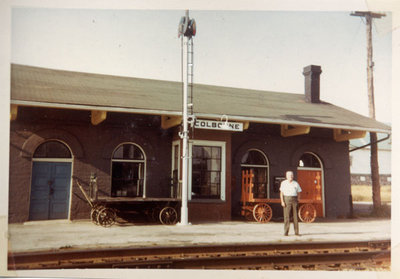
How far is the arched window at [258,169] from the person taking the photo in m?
12.0

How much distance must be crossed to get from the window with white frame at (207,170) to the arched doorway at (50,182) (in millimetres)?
3277

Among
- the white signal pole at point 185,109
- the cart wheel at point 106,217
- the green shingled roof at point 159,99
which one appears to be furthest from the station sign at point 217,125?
the cart wheel at point 106,217

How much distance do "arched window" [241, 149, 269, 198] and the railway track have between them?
459 cm

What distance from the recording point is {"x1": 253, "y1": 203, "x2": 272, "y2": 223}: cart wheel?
10672 millimetres

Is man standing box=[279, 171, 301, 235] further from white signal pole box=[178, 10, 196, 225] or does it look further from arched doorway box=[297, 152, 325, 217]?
arched doorway box=[297, 152, 325, 217]

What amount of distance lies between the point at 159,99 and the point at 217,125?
186 cm

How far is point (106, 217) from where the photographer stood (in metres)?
9.01

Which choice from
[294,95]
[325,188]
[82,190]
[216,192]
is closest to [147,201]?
[82,190]

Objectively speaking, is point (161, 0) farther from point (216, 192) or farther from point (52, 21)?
point (216, 192)

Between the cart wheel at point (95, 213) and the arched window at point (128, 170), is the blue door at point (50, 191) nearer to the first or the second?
the cart wheel at point (95, 213)

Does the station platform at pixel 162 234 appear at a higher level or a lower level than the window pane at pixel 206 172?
lower

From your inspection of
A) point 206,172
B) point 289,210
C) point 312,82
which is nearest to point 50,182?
point 206,172

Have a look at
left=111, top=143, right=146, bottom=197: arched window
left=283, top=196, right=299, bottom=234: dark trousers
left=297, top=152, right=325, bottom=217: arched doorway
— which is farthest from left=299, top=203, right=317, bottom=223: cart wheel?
left=111, top=143, right=146, bottom=197: arched window

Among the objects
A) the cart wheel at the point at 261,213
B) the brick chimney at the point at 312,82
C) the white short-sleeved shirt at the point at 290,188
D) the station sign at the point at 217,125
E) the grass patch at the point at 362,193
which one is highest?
the brick chimney at the point at 312,82
